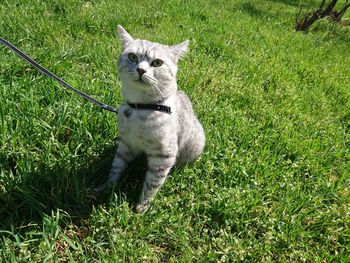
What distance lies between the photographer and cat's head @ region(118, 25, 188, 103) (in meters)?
2.36

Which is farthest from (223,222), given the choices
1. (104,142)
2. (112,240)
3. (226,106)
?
(226,106)

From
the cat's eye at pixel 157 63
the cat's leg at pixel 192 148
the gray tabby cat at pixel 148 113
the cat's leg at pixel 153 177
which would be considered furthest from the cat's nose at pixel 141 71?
the cat's leg at pixel 192 148

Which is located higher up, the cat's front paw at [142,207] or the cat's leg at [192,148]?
the cat's leg at [192,148]

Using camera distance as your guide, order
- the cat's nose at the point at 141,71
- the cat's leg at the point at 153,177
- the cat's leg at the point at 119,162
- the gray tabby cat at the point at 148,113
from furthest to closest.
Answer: the cat's leg at the point at 119,162 < the cat's leg at the point at 153,177 < the gray tabby cat at the point at 148,113 < the cat's nose at the point at 141,71

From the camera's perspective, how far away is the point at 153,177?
8.78 ft

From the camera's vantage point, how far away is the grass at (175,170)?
2443 mm

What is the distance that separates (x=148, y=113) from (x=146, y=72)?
0.35 m

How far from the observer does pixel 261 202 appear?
2.99 meters

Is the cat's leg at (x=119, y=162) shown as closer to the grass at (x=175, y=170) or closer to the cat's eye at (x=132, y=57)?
the grass at (x=175, y=170)

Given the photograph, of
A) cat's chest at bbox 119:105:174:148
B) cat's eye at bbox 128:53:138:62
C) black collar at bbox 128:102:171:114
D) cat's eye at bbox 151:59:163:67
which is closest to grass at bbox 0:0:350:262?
cat's chest at bbox 119:105:174:148

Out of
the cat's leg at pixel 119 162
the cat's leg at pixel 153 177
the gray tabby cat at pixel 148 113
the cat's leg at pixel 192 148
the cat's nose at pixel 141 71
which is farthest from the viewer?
the cat's leg at pixel 192 148

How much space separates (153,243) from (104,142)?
1123mm

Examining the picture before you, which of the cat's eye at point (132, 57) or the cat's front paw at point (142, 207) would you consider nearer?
the cat's eye at point (132, 57)

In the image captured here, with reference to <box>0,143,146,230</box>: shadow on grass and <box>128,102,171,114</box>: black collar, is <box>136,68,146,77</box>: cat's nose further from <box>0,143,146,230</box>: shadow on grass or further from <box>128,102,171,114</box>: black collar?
<box>0,143,146,230</box>: shadow on grass
